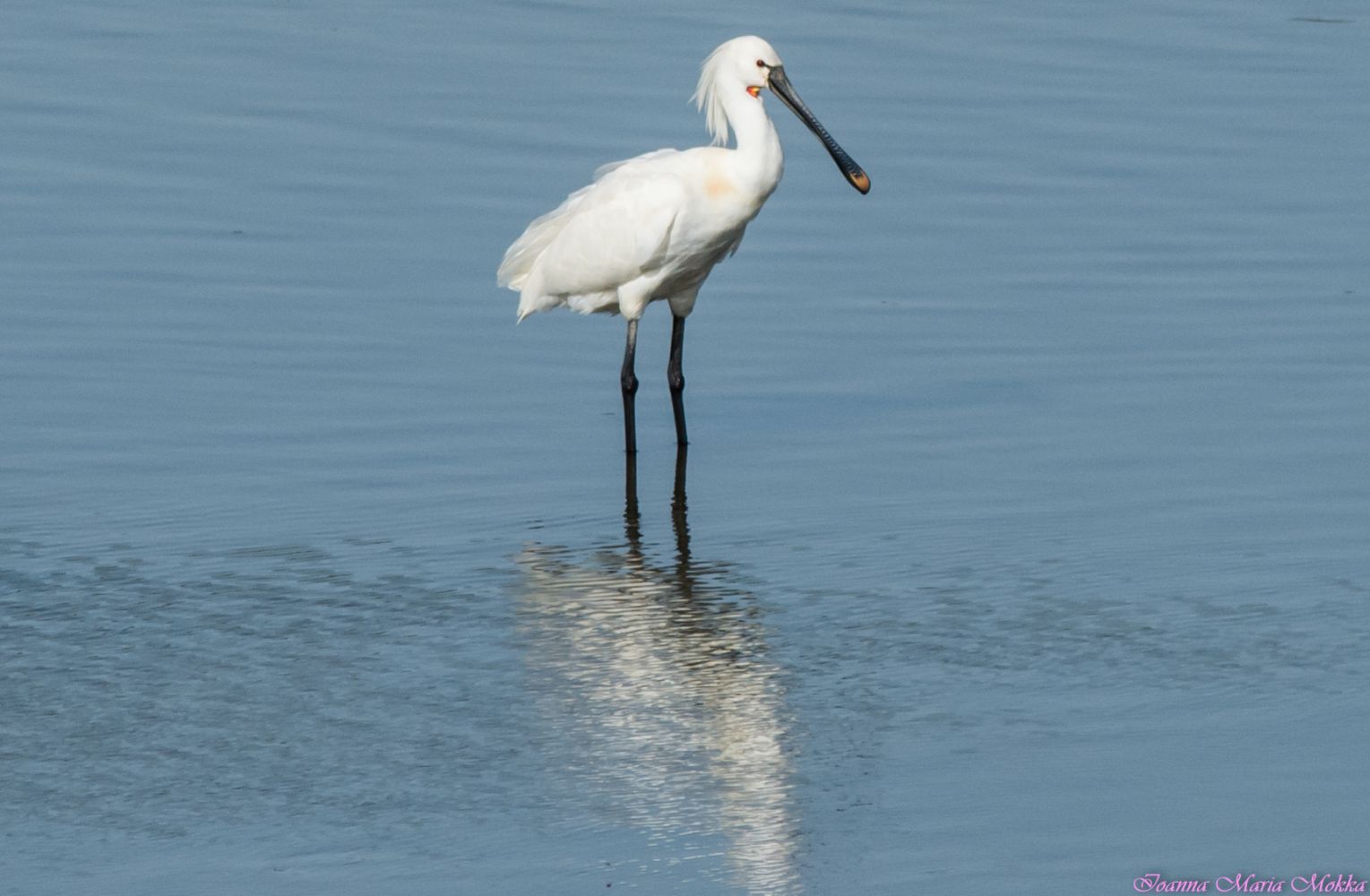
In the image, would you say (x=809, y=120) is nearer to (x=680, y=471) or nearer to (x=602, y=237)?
(x=602, y=237)

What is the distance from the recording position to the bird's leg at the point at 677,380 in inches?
402

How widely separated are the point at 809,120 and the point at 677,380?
1.33 metres

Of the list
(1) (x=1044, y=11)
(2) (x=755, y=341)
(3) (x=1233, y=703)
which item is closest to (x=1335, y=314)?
(2) (x=755, y=341)

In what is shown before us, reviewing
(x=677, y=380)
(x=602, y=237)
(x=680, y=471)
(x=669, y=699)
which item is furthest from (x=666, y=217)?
(x=669, y=699)

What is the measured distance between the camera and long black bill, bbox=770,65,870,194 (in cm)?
1076

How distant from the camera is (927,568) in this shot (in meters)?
8.16

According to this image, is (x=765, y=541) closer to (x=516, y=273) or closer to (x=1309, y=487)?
(x=1309, y=487)

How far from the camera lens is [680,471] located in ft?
32.1
